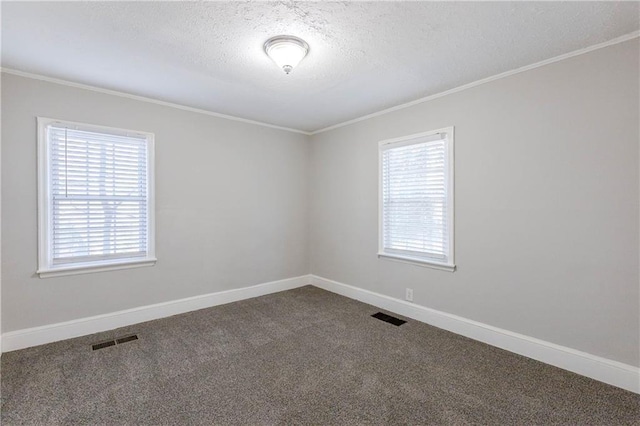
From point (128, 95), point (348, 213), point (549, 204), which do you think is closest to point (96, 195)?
point (128, 95)

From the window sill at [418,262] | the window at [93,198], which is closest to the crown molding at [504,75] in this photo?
the window sill at [418,262]

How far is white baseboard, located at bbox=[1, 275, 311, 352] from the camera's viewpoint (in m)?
2.83

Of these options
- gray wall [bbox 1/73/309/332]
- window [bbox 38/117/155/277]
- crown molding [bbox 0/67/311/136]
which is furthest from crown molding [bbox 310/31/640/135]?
window [bbox 38/117/155/277]

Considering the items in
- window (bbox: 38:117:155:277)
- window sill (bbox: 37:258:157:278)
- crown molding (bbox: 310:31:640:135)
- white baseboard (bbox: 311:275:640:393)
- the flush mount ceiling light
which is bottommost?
white baseboard (bbox: 311:275:640:393)

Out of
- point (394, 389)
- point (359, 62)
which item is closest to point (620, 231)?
point (394, 389)

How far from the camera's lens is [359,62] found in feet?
8.55

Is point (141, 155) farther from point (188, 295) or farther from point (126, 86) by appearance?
point (188, 295)

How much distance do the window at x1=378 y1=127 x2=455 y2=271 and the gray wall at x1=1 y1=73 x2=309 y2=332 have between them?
1594 millimetres

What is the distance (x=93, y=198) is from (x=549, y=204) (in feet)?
14.0

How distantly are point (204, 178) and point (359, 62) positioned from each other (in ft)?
7.89

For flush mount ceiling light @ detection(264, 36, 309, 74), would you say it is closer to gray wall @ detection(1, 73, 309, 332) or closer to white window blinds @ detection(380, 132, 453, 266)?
white window blinds @ detection(380, 132, 453, 266)

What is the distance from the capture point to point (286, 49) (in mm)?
2258

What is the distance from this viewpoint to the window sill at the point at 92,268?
296cm

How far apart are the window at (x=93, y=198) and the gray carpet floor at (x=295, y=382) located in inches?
31.6
